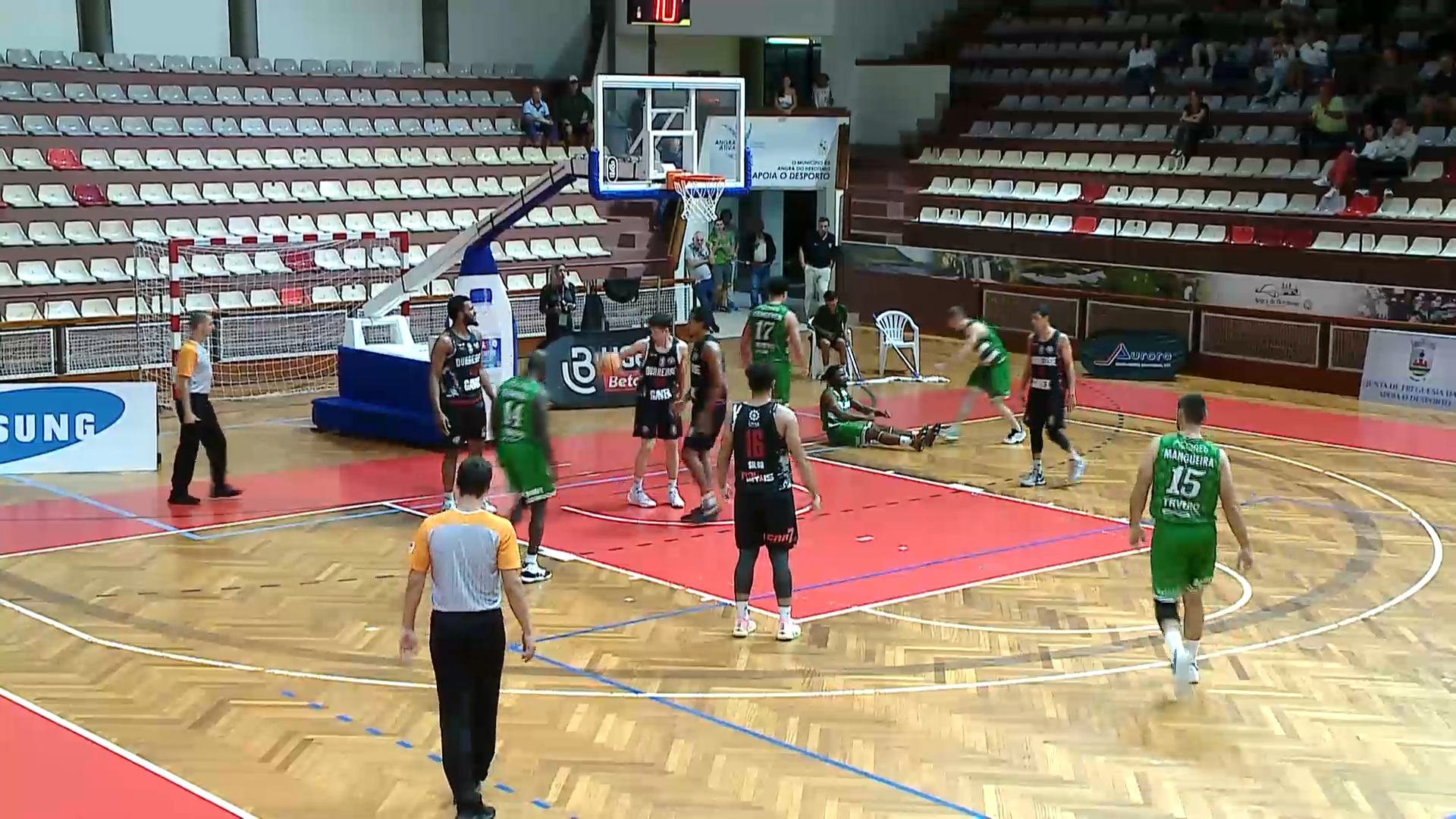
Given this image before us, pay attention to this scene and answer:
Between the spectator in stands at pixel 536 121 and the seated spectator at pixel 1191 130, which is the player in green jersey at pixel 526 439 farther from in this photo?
the seated spectator at pixel 1191 130

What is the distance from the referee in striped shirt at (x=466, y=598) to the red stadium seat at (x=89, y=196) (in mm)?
16593

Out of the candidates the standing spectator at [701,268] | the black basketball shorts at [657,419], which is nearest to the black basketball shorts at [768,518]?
the black basketball shorts at [657,419]

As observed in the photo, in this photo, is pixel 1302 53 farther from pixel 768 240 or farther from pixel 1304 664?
pixel 1304 664

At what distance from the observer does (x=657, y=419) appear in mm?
13031

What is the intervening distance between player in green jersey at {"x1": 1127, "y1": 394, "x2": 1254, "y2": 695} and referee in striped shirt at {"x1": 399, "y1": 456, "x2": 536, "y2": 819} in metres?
3.64

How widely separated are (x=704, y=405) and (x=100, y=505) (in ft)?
17.6

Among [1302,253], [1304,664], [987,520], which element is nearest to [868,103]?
[1302,253]

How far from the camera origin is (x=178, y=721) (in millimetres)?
8328

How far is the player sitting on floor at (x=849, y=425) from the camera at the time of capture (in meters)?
16.2

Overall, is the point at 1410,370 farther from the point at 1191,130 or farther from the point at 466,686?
the point at 466,686

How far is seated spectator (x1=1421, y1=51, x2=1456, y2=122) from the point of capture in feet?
73.3

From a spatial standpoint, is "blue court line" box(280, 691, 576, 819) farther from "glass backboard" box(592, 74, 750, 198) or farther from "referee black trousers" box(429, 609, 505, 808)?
"glass backboard" box(592, 74, 750, 198)

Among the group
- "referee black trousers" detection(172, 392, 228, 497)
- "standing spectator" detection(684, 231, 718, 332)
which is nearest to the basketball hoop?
"standing spectator" detection(684, 231, 718, 332)

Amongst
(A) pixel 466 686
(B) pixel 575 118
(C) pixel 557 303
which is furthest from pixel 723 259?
(A) pixel 466 686
